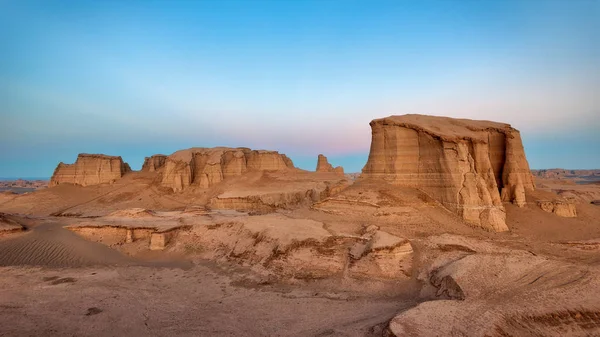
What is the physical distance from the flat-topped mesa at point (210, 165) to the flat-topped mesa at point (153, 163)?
28.4 feet

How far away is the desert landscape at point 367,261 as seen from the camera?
8.11m

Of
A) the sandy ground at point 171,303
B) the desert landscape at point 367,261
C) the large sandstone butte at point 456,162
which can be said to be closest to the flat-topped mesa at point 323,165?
the desert landscape at point 367,261

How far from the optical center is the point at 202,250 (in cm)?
1819

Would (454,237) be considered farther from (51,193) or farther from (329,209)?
(51,193)

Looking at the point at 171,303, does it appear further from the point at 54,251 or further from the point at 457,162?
the point at 457,162

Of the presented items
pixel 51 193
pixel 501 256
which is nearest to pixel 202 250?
pixel 501 256

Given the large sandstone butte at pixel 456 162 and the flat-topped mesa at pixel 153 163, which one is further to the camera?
the flat-topped mesa at pixel 153 163

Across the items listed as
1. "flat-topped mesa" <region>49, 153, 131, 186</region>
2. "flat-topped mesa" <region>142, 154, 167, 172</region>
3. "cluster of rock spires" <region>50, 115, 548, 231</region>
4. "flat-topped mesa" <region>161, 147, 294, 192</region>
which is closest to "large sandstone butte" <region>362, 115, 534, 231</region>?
"cluster of rock spires" <region>50, 115, 548, 231</region>

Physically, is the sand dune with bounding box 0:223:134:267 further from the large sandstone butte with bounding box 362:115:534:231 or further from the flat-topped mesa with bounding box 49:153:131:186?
the flat-topped mesa with bounding box 49:153:131:186

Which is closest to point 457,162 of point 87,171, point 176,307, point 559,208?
point 559,208

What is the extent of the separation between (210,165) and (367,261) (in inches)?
1472

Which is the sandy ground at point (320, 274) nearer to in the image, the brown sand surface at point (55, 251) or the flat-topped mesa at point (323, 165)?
the brown sand surface at point (55, 251)

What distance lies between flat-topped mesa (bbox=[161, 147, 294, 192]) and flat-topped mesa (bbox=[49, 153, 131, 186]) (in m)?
10.5

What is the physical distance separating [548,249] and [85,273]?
A: 21.9 meters
